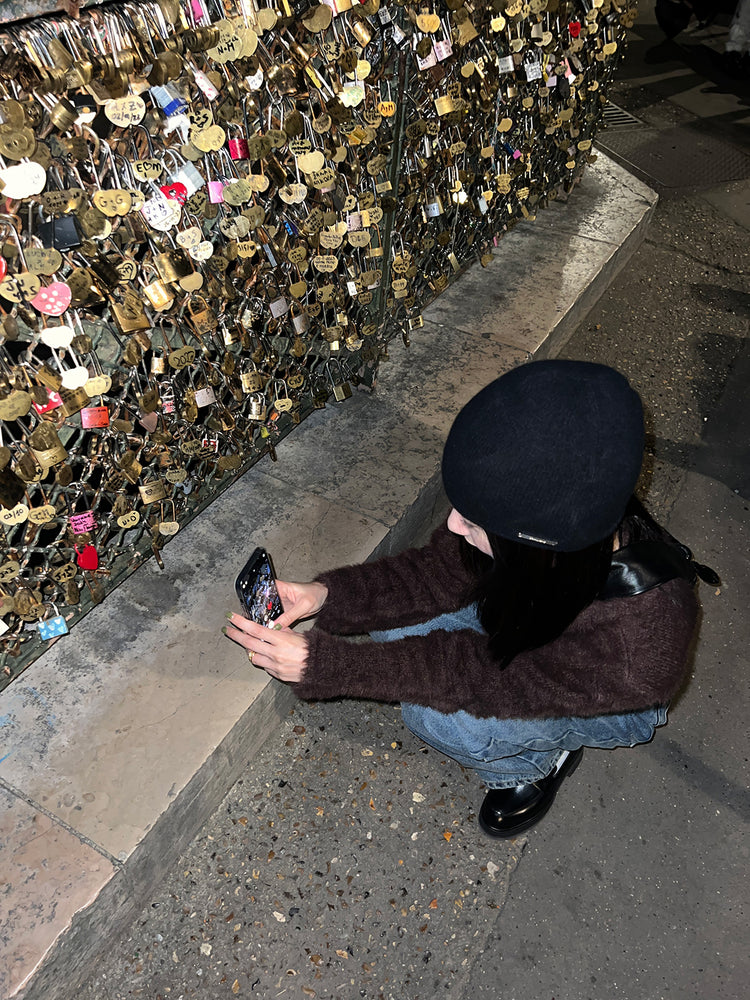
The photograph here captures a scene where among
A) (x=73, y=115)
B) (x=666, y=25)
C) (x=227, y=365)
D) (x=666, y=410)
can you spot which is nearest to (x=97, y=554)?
(x=227, y=365)

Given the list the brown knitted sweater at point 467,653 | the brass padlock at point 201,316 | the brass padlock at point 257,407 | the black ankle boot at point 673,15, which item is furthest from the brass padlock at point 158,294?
the black ankle boot at point 673,15

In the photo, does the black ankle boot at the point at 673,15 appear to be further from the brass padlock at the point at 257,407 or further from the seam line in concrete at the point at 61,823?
the seam line in concrete at the point at 61,823

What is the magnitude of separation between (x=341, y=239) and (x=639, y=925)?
6.92ft

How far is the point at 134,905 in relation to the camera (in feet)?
6.26

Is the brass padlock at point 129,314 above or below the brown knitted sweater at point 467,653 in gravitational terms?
above

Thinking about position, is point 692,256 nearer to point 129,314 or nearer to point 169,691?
point 129,314

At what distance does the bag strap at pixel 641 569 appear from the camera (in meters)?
1.62

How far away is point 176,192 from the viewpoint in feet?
5.79

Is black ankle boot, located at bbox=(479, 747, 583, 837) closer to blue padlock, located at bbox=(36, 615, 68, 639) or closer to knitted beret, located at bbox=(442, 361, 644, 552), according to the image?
knitted beret, located at bbox=(442, 361, 644, 552)

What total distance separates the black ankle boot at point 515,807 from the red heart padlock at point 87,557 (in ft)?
4.19

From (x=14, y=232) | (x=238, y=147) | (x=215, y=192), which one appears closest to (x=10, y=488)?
(x=14, y=232)

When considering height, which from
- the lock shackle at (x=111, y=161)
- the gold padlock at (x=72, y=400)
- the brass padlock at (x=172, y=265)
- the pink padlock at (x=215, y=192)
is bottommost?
the gold padlock at (x=72, y=400)

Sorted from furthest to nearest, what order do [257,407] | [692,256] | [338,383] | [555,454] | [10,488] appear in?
[692,256], [338,383], [257,407], [10,488], [555,454]

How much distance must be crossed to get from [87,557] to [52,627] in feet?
0.66
